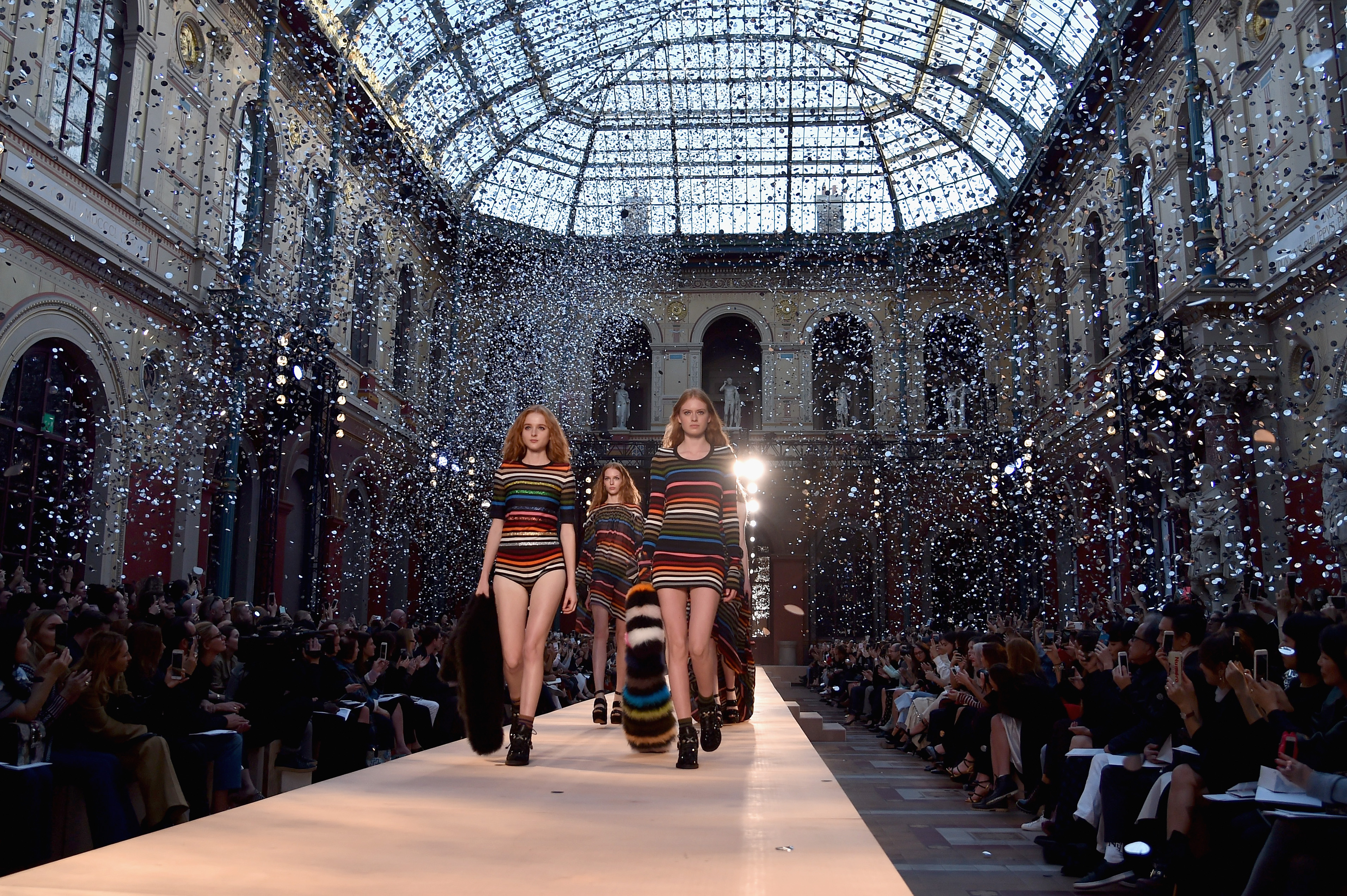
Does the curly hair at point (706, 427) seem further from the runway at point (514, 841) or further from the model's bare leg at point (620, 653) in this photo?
the runway at point (514, 841)

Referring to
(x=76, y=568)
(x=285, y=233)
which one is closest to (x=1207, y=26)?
(x=285, y=233)

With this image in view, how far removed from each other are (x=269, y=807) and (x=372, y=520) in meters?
19.8

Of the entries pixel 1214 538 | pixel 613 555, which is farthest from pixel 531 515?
pixel 1214 538

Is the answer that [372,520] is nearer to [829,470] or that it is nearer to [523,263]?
[523,263]

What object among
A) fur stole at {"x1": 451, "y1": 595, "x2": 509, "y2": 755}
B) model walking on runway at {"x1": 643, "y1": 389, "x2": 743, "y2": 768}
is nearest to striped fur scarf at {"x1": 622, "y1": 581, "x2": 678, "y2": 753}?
model walking on runway at {"x1": 643, "y1": 389, "x2": 743, "y2": 768}

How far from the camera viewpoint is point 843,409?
26.8 m

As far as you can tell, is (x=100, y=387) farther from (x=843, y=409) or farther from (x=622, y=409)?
(x=843, y=409)

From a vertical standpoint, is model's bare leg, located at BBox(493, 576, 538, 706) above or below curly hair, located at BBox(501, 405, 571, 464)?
below

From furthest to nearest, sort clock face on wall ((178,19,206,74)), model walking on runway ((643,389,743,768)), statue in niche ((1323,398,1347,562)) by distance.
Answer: clock face on wall ((178,19,206,74)) < statue in niche ((1323,398,1347,562)) < model walking on runway ((643,389,743,768))

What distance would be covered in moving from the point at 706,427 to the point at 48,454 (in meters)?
9.82

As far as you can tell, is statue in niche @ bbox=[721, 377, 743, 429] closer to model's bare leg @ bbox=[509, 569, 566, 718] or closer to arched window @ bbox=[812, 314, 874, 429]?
arched window @ bbox=[812, 314, 874, 429]

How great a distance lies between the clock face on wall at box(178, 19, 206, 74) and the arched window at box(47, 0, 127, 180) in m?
1.32

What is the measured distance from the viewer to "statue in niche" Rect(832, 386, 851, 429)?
2678 centimetres

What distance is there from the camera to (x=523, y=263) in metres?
27.4
